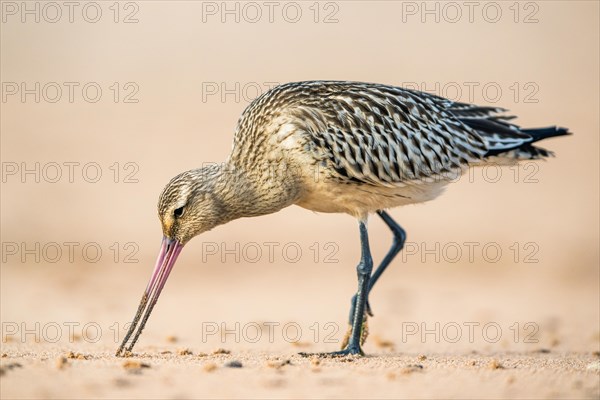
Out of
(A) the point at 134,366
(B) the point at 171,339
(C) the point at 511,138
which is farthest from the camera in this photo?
(B) the point at 171,339

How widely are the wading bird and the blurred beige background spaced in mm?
1616

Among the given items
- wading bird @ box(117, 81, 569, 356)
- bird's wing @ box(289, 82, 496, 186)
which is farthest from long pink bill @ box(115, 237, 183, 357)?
bird's wing @ box(289, 82, 496, 186)

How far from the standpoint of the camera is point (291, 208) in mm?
19328

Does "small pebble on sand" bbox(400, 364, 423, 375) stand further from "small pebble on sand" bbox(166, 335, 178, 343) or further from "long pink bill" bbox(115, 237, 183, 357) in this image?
"small pebble on sand" bbox(166, 335, 178, 343)

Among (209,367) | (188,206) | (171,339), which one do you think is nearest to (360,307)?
(188,206)

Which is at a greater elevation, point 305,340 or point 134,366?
point 134,366

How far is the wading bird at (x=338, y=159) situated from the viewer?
938cm

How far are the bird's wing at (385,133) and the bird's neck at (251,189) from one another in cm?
48

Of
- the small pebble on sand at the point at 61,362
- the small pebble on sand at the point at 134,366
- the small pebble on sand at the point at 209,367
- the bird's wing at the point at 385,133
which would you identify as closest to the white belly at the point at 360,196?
the bird's wing at the point at 385,133

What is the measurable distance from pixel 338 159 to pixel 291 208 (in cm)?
996

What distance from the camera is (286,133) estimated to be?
9453mm

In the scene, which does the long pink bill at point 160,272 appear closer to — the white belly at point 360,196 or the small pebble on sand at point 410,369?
the white belly at point 360,196

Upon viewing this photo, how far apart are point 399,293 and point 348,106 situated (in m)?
5.75

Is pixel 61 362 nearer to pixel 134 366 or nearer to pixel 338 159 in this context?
pixel 134 366
